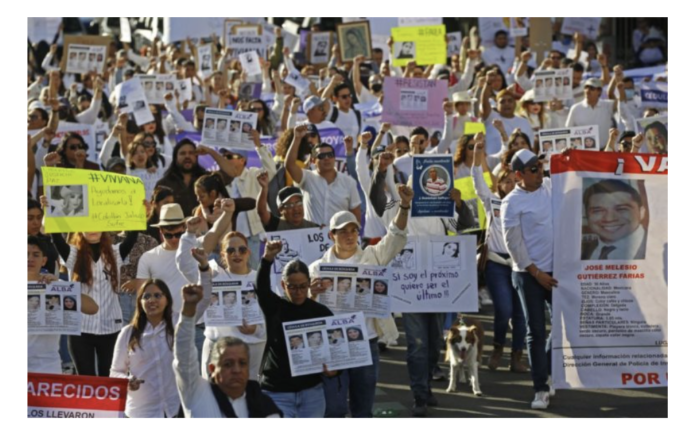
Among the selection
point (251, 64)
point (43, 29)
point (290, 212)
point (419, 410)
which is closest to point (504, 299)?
point (419, 410)

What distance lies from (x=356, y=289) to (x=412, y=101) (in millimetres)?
6360

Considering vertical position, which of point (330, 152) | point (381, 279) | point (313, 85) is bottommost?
point (381, 279)

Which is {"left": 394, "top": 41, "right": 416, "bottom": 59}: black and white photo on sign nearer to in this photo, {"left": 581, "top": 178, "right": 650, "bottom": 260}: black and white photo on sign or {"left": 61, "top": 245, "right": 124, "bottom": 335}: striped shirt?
{"left": 581, "top": 178, "right": 650, "bottom": 260}: black and white photo on sign

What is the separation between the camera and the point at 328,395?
818 centimetres

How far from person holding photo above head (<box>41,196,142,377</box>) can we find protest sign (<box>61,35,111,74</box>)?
9.39 meters

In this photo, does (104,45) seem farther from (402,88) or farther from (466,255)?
(466,255)

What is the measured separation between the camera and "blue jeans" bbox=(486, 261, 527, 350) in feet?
35.4

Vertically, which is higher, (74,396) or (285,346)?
(285,346)

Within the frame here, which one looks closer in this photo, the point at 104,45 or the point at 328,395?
the point at 328,395

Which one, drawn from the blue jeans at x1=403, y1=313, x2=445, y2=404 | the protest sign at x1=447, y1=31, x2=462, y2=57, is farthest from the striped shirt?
the protest sign at x1=447, y1=31, x2=462, y2=57

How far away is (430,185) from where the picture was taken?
32.8 feet

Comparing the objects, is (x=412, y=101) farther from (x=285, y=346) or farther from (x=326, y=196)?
(x=285, y=346)

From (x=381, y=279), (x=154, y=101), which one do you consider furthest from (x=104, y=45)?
(x=381, y=279)

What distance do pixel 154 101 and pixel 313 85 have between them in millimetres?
2086
